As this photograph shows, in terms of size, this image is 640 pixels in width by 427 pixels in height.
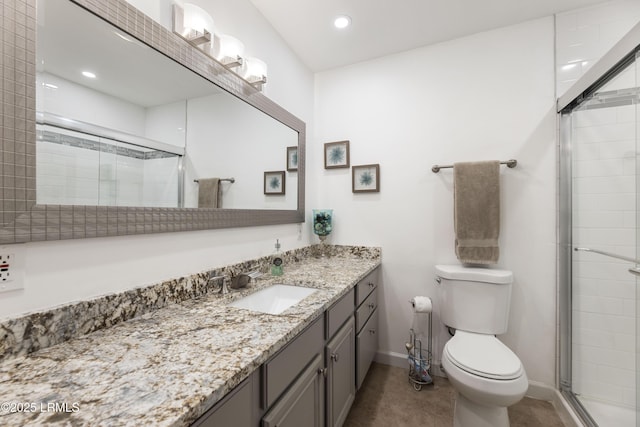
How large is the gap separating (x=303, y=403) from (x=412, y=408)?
108 cm

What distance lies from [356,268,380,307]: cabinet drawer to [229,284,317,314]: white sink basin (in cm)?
36

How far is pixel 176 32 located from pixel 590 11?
242 cm

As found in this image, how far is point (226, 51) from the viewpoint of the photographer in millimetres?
1345

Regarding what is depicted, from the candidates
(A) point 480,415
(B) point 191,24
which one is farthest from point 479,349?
(B) point 191,24

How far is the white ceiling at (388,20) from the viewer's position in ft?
5.48

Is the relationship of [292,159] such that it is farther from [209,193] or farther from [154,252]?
[154,252]

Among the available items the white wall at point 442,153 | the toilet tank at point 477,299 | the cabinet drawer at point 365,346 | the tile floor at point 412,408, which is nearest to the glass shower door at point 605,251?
the white wall at point 442,153

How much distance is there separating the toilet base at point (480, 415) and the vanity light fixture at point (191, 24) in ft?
7.19

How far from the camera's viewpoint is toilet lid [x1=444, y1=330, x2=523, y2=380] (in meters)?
1.28

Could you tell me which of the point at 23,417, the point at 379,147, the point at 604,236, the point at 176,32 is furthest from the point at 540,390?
the point at 176,32

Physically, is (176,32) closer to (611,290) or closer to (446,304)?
(446,304)

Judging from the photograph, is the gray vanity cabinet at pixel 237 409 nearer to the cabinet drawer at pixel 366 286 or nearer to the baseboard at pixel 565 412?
the cabinet drawer at pixel 366 286

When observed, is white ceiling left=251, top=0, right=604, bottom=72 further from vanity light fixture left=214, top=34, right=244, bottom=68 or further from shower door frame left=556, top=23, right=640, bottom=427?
shower door frame left=556, top=23, right=640, bottom=427

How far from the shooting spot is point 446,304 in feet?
5.98
